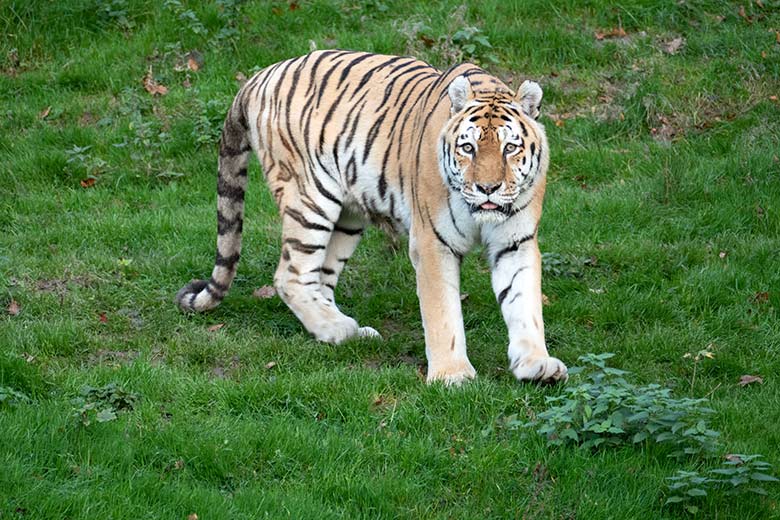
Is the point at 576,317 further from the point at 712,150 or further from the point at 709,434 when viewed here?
the point at 712,150

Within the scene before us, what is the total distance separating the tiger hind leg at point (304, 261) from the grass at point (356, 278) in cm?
20

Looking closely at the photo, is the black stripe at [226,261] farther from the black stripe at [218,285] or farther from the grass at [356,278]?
the grass at [356,278]

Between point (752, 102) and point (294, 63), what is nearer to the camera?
point (294, 63)

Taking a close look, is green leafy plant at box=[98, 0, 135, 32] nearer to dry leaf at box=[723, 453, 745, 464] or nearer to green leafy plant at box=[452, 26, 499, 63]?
green leafy plant at box=[452, 26, 499, 63]

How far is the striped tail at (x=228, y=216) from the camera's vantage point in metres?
7.11

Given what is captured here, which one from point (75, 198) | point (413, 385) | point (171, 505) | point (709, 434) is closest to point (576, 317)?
point (413, 385)

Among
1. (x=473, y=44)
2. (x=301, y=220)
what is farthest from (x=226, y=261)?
(x=473, y=44)

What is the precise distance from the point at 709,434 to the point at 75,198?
5345 mm

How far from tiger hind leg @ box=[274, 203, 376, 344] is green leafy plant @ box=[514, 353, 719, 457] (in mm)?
1962

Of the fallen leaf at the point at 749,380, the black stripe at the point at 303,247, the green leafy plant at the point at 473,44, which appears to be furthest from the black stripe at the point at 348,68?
the green leafy plant at the point at 473,44

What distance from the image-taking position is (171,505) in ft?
15.1

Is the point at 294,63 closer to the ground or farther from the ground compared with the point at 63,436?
farther from the ground

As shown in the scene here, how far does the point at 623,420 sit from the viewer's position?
514 centimetres

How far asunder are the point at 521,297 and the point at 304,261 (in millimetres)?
1524
